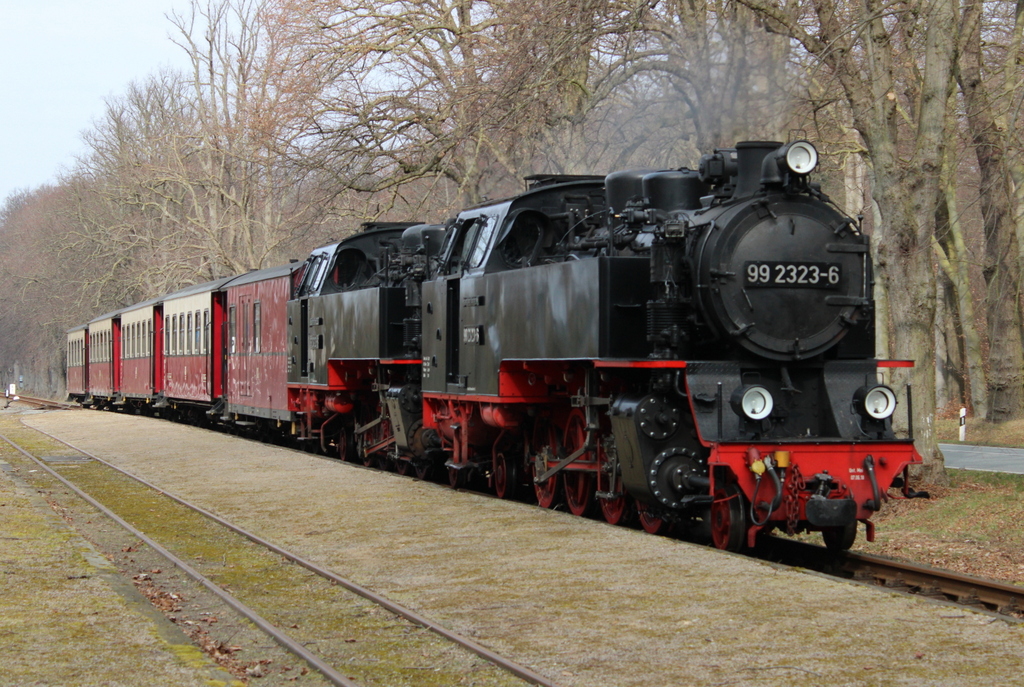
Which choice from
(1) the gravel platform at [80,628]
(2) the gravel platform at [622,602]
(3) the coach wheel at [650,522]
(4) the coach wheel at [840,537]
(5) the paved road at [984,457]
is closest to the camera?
(2) the gravel platform at [622,602]

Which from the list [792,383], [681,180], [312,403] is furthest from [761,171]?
[312,403]

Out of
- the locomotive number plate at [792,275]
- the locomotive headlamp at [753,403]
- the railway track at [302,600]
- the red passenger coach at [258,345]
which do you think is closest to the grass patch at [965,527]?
the locomotive headlamp at [753,403]

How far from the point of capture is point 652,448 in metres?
8.84

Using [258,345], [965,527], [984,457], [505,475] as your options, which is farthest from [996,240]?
[258,345]

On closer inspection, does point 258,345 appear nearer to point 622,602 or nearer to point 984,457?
point 984,457

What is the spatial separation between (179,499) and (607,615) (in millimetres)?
7791

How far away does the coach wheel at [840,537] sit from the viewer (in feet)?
29.2

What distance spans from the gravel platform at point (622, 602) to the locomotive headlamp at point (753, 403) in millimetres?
1036

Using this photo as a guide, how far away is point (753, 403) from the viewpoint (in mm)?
8562

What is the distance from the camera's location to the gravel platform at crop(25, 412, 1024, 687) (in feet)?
18.0

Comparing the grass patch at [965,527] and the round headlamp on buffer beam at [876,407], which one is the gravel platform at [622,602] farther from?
the grass patch at [965,527]

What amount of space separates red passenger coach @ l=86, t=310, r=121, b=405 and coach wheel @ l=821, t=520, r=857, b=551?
108 ft

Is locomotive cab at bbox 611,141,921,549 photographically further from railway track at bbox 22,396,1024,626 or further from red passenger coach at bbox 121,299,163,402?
red passenger coach at bbox 121,299,163,402

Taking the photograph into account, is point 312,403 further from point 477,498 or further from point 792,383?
point 792,383
